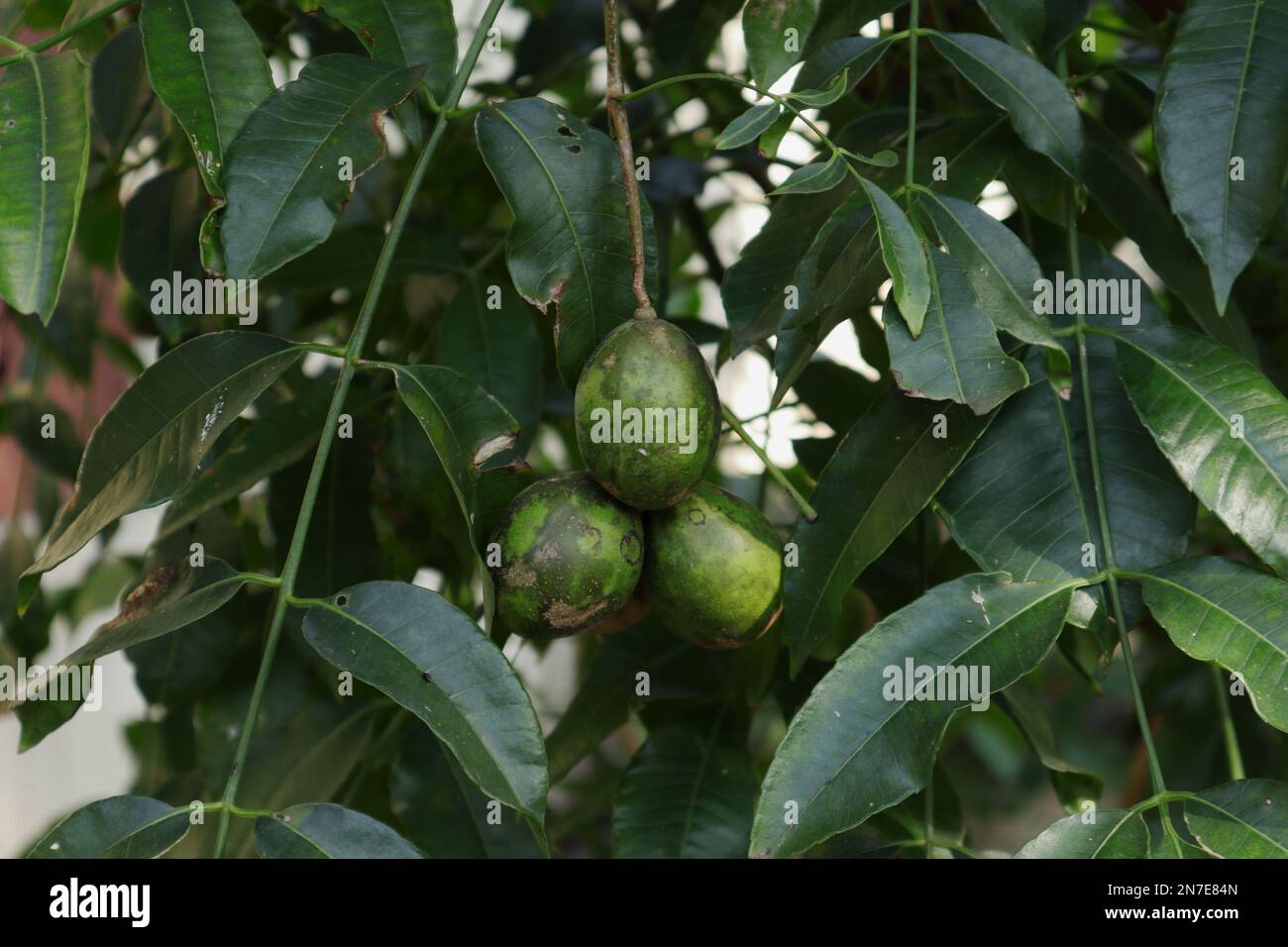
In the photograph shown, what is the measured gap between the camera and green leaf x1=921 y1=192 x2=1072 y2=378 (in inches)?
33.3

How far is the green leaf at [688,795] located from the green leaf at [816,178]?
1.77ft

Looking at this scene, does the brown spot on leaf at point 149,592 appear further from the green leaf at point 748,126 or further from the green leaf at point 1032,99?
the green leaf at point 1032,99

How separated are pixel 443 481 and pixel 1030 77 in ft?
1.92

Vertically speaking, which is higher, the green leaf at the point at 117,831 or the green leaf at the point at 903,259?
the green leaf at the point at 903,259

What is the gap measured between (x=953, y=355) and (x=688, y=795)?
48 cm

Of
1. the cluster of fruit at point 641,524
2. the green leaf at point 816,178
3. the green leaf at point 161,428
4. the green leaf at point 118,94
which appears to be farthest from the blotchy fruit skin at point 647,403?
the green leaf at point 118,94

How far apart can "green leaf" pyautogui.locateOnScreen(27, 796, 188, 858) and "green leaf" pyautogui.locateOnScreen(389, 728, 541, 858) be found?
354 mm

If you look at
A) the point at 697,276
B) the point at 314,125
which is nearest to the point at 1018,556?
the point at 314,125

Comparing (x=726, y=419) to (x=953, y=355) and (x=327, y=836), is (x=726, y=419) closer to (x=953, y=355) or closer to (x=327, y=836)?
(x=953, y=355)

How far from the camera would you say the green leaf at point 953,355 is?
0.79 meters

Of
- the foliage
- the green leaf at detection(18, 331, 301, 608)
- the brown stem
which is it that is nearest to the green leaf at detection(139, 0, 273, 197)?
the foliage

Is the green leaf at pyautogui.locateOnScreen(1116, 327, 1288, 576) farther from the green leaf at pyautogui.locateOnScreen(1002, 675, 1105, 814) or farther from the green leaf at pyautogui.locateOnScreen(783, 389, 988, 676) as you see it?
the green leaf at pyautogui.locateOnScreen(1002, 675, 1105, 814)

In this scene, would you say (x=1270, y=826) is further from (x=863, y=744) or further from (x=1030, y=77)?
(x=1030, y=77)

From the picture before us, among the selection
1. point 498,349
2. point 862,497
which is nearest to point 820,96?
point 862,497
